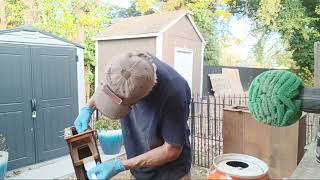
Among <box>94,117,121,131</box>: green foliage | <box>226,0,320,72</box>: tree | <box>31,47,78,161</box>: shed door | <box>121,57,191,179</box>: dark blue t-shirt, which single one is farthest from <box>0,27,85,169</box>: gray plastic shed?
<box>226,0,320,72</box>: tree

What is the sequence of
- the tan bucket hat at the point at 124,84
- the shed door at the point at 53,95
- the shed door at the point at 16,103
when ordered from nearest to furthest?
1. the tan bucket hat at the point at 124,84
2. the shed door at the point at 16,103
3. the shed door at the point at 53,95

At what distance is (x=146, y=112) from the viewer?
1.98 metres

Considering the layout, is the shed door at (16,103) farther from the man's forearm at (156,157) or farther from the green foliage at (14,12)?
the green foliage at (14,12)

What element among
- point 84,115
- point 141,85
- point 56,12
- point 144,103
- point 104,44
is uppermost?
point 56,12

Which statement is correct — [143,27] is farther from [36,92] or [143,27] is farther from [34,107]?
[34,107]

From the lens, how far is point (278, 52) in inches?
899

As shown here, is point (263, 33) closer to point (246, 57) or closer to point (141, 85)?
point (246, 57)

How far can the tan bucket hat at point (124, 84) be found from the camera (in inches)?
60.1

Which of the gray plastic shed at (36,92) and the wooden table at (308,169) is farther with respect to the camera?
the gray plastic shed at (36,92)

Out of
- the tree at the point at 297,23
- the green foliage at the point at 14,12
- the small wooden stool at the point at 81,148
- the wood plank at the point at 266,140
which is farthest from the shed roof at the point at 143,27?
the small wooden stool at the point at 81,148

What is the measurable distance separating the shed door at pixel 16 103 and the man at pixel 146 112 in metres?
3.51

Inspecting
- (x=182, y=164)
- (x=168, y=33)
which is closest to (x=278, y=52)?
A: (x=168, y=33)

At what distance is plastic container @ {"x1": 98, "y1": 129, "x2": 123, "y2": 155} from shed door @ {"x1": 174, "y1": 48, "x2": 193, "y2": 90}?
5.73m

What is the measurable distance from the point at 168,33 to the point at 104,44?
9.05ft
